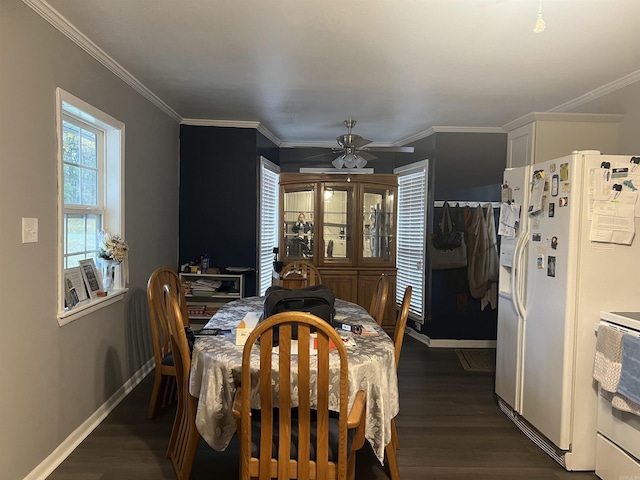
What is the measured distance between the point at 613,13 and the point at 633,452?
6.91 ft

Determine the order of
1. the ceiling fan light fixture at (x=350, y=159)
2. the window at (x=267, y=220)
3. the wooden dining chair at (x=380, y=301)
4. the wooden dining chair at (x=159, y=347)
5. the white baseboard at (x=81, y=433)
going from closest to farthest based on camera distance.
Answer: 1. the white baseboard at (x=81, y=433)
2. the wooden dining chair at (x=380, y=301)
3. the wooden dining chair at (x=159, y=347)
4. the ceiling fan light fixture at (x=350, y=159)
5. the window at (x=267, y=220)

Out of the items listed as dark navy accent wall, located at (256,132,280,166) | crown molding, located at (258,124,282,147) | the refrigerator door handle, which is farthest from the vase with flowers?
the refrigerator door handle

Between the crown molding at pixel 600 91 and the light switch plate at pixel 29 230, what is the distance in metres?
3.69

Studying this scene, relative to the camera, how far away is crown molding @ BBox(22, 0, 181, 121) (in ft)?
7.02

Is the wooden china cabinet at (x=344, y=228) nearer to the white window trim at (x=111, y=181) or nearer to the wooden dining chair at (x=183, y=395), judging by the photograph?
the white window trim at (x=111, y=181)

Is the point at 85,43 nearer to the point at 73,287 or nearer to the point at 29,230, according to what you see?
the point at 29,230

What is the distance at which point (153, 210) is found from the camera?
384 centimetres

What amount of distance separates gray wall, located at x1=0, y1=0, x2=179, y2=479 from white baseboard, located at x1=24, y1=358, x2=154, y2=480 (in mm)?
36

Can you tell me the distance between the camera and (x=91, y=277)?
2.87m

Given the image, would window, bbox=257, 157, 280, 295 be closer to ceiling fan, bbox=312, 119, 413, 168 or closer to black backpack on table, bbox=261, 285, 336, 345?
ceiling fan, bbox=312, 119, 413, 168

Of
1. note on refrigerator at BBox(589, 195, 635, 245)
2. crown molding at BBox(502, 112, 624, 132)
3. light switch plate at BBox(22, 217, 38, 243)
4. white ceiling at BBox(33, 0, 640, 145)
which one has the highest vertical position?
white ceiling at BBox(33, 0, 640, 145)

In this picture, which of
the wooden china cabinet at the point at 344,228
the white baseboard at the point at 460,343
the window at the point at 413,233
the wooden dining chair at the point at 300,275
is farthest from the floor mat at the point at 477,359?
the wooden dining chair at the point at 300,275

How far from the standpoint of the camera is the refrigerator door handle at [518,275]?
9.38 ft

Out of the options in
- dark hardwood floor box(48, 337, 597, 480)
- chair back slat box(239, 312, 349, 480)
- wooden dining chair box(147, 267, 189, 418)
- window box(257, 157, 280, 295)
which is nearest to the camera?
chair back slat box(239, 312, 349, 480)
